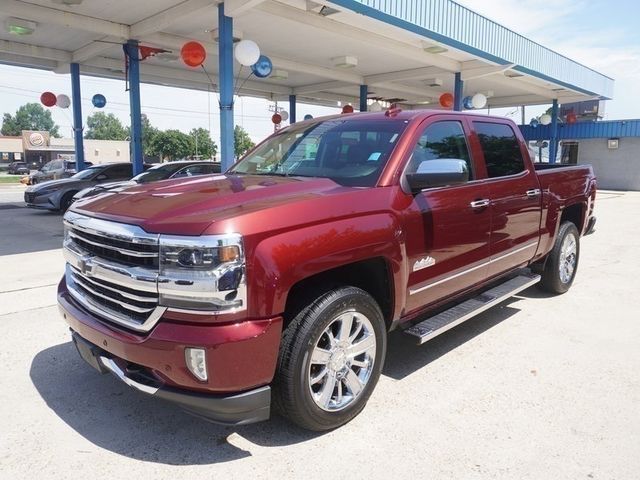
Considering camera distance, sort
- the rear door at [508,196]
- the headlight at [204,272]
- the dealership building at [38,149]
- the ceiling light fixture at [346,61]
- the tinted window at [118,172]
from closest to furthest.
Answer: the headlight at [204,272] < the rear door at [508,196] < the tinted window at [118,172] < the ceiling light fixture at [346,61] < the dealership building at [38,149]

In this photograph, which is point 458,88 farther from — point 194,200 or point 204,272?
point 204,272

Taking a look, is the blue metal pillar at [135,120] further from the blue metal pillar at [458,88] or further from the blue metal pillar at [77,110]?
the blue metal pillar at [458,88]

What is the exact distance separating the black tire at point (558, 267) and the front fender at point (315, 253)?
3.17m

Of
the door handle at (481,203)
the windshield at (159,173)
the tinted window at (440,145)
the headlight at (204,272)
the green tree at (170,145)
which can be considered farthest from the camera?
the green tree at (170,145)

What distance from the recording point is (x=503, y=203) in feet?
14.1

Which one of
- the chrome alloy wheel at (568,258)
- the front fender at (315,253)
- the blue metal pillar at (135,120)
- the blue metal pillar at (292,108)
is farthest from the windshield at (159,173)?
the blue metal pillar at (292,108)

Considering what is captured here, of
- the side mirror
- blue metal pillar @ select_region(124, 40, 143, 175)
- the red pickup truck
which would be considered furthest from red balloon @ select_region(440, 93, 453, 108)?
the side mirror

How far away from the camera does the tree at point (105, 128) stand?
14075cm

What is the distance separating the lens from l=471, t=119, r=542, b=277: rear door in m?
4.30

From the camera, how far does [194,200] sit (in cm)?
285

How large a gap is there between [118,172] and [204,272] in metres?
13.3

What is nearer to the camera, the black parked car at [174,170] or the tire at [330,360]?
the tire at [330,360]

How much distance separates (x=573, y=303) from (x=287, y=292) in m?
4.29

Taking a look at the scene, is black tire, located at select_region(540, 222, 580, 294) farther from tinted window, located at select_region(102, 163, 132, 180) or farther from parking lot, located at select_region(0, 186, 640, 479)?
tinted window, located at select_region(102, 163, 132, 180)
